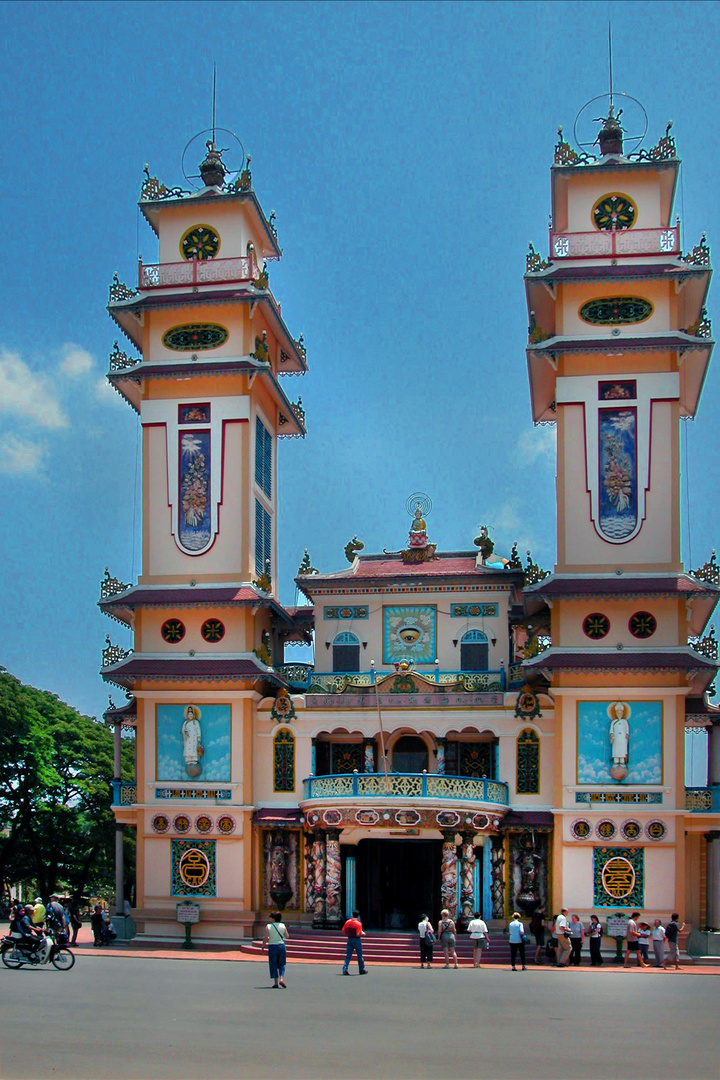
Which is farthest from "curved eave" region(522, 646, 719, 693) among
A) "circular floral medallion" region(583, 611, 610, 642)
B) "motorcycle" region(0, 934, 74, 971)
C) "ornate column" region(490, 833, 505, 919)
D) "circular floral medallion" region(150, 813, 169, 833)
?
"motorcycle" region(0, 934, 74, 971)

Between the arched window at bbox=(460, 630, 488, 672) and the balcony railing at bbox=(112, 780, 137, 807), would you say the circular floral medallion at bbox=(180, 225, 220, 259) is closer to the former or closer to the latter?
the arched window at bbox=(460, 630, 488, 672)

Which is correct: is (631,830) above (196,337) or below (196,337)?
below

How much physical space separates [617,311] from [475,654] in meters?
10.6

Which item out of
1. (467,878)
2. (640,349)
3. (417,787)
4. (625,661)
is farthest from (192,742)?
(640,349)

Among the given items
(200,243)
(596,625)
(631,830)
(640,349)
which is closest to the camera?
(631,830)

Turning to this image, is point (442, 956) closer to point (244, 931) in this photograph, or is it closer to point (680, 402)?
point (244, 931)

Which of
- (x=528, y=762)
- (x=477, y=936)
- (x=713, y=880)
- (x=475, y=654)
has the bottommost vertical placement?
(x=477, y=936)

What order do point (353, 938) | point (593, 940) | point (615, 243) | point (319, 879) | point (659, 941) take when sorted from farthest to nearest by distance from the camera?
point (615, 243) < point (319, 879) < point (593, 940) < point (659, 941) < point (353, 938)

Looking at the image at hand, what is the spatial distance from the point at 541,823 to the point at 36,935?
14909mm

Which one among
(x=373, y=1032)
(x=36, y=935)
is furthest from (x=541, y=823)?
(x=373, y=1032)

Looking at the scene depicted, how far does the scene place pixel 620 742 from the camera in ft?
125

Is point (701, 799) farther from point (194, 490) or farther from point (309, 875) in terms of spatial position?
point (194, 490)

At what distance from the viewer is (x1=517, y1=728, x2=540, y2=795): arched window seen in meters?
39.3

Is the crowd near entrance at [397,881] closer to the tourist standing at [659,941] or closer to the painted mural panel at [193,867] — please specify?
the painted mural panel at [193,867]
